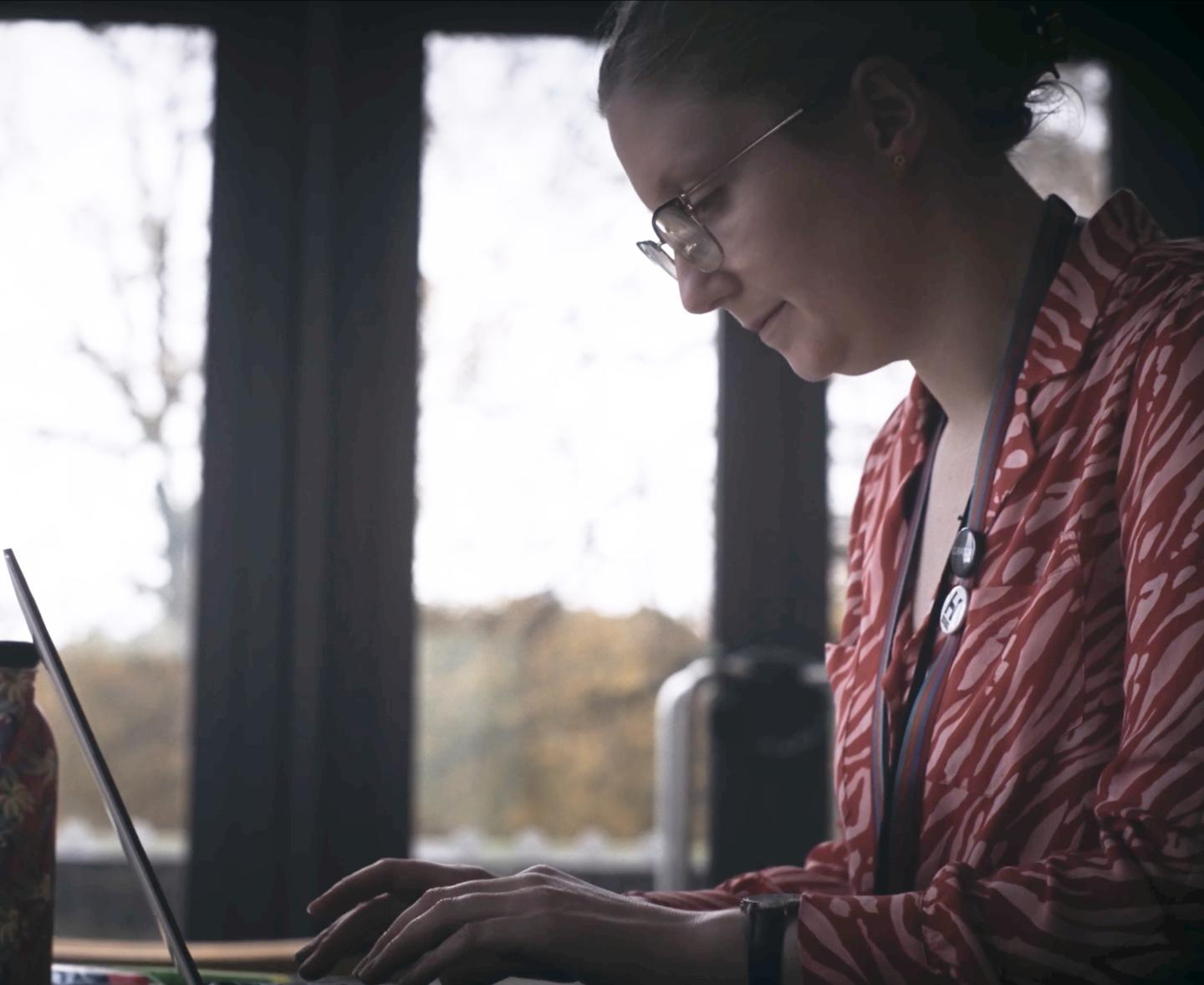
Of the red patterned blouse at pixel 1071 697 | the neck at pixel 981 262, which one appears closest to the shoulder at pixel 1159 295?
the red patterned blouse at pixel 1071 697

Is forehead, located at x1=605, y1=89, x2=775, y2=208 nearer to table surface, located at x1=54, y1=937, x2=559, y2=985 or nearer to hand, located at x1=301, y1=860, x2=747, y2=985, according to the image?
hand, located at x1=301, y1=860, x2=747, y2=985

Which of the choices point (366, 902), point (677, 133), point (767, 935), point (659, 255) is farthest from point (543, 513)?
point (767, 935)

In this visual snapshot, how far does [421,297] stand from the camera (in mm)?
2133

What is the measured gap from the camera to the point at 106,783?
727 millimetres

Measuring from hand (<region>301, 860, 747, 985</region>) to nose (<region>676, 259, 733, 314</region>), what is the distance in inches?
20.6

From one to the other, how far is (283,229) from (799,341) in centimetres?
128

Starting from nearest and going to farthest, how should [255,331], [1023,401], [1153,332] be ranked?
[1153,332] < [1023,401] < [255,331]

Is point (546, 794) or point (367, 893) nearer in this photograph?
point (367, 893)

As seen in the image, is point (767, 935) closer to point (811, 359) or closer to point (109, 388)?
point (811, 359)

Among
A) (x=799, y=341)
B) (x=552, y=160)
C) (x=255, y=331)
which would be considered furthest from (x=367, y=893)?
(x=552, y=160)

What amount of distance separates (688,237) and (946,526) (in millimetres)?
343

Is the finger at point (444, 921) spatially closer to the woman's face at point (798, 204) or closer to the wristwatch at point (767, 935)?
the wristwatch at point (767, 935)

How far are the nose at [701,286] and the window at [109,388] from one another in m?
1.24

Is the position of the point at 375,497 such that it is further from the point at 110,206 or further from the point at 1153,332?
the point at 1153,332
